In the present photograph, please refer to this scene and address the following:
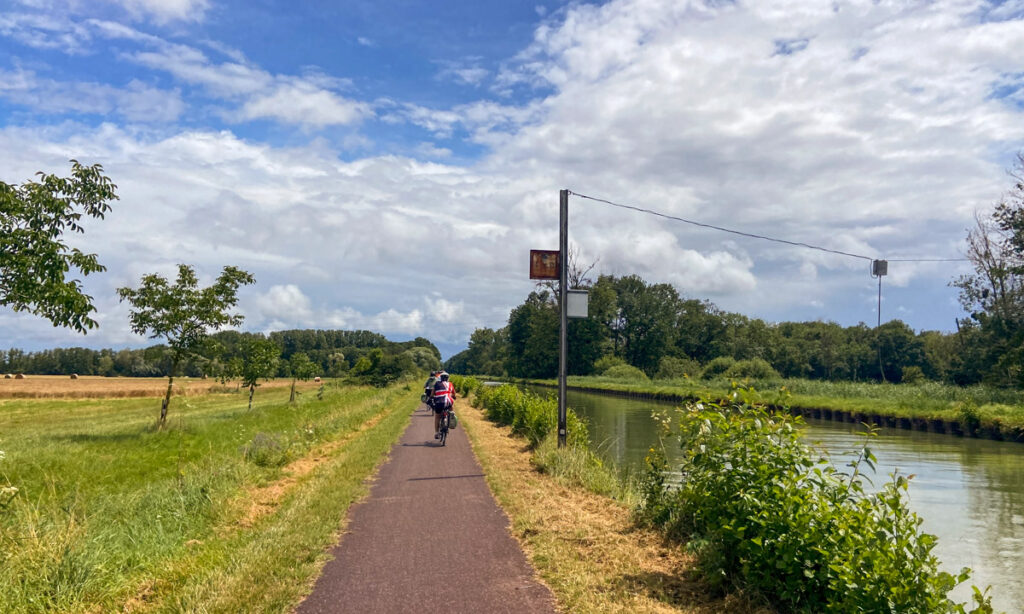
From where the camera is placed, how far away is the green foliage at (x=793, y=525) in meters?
3.93

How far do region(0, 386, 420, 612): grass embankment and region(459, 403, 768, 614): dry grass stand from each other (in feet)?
7.11

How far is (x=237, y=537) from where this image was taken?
7086 mm

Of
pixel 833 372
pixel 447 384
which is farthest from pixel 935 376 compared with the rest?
pixel 447 384

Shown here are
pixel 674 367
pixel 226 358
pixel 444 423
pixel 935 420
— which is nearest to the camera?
pixel 444 423

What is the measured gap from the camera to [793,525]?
4566 millimetres

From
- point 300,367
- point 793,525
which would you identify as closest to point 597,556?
point 793,525

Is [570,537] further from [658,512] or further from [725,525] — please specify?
[725,525]

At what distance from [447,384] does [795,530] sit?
12.4m

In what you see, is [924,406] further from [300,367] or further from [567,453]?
[300,367]

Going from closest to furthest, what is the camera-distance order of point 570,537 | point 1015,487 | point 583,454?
point 570,537 → point 583,454 → point 1015,487

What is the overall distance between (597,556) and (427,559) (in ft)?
5.51

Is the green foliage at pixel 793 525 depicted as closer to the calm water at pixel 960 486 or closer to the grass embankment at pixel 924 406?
the calm water at pixel 960 486

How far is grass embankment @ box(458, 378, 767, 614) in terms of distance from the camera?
525 cm

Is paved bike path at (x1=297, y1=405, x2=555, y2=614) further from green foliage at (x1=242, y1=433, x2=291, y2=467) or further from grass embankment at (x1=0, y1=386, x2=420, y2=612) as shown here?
green foliage at (x1=242, y1=433, x2=291, y2=467)
